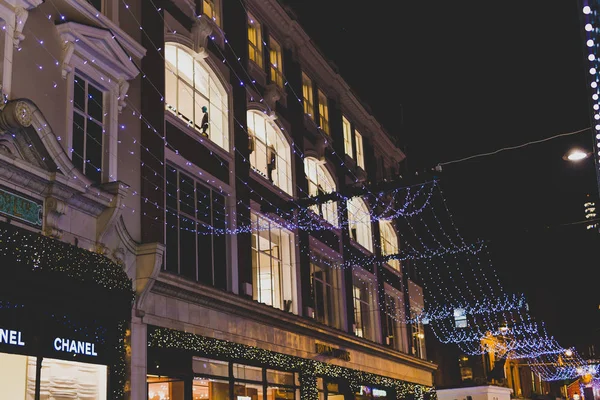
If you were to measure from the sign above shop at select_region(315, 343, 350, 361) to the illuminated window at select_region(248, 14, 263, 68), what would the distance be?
9862 mm

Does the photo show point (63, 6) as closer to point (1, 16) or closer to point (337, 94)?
point (1, 16)

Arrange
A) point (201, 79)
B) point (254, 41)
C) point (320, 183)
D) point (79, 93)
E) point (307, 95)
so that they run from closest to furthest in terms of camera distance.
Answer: point (79, 93) → point (201, 79) → point (254, 41) → point (320, 183) → point (307, 95)

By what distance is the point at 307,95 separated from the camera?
2795cm

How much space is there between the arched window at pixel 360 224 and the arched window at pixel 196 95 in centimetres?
1099

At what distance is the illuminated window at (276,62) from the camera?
2491 cm

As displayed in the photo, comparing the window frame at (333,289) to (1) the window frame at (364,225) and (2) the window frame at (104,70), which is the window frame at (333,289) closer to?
(1) the window frame at (364,225)

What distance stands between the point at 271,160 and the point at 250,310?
20.4 ft

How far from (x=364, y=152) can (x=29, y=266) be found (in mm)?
23646

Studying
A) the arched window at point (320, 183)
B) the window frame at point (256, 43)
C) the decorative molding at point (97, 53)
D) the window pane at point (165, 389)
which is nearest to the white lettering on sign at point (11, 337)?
the window pane at point (165, 389)

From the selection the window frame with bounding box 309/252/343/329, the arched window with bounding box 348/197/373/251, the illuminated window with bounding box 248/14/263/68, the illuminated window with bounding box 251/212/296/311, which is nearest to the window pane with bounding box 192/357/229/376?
the illuminated window with bounding box 251/212/296/311

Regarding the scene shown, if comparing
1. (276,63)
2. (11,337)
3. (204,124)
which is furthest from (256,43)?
(11,337)

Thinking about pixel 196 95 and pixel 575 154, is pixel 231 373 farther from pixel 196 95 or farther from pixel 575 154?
pixel 575 154

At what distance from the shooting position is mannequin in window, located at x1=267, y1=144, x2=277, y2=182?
911 inches

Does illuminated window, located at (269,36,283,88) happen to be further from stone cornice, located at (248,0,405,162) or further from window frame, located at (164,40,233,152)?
window frame, located at (164,40,233,152)
